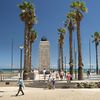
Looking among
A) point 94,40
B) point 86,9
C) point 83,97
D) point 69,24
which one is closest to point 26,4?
point 86,9

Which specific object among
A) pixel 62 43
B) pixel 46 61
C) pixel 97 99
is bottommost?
pixel 97 99

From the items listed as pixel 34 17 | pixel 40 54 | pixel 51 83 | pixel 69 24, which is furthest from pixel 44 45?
pixel 51 83

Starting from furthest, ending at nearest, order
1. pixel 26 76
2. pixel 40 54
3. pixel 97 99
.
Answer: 1. pixel 40 54
2. pixel 26 76
3. pixel 97 99

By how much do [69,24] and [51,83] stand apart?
92.5ft

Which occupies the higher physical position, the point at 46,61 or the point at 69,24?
the point at 69,24

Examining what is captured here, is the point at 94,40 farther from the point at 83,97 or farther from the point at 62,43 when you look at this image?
the point at 83,97

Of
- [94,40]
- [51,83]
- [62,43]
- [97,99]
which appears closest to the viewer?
[97,99]

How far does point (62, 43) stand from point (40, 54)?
2140 cm

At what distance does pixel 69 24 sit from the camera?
58250mm

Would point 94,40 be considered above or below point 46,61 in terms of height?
above

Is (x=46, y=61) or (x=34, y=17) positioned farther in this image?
(x=46, y=61)

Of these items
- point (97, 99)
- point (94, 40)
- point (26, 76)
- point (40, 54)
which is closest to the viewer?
point (97, 99)

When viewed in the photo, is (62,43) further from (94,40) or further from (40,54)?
(40,54)

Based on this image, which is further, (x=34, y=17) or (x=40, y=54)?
(x=40, y=54)
